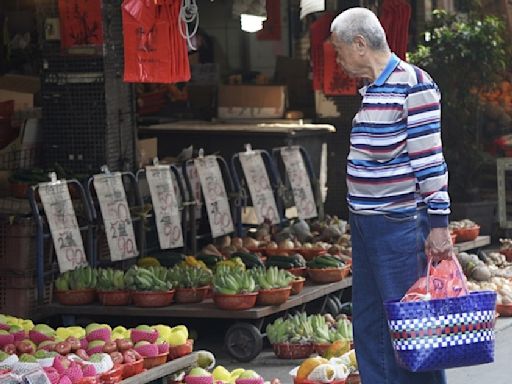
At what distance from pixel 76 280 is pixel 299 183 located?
12.5 feet

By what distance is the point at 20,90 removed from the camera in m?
13.5

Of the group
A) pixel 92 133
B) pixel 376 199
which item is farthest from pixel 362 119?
pixel 92 133

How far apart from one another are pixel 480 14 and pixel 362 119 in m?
10.1

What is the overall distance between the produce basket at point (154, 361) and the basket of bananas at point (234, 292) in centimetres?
169

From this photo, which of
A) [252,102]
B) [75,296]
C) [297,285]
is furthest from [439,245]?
[252,102]

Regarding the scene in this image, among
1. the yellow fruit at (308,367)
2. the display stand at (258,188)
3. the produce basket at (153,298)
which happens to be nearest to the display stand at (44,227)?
the produce basket at (153,298)

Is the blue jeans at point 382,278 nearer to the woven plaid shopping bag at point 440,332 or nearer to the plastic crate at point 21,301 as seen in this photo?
the woven plaid shopping bag at point 440,332

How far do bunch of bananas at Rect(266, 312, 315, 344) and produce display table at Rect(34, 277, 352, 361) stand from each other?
3.3 inches

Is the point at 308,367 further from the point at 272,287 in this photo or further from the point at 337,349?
the point at 272,287

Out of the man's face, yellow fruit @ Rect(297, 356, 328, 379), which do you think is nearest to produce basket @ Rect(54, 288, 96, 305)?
yellow fruit @ Rect(297, 356, 328, 379)

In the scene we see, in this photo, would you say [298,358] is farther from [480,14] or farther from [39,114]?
[480,14]

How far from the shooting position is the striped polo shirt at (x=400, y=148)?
6.08 meters

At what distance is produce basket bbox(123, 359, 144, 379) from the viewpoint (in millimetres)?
7305

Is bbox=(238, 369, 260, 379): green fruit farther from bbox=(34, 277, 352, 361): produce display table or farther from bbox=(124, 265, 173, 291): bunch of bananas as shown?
bbox=(124, 265, 173, 291): bunch of bananas
